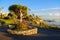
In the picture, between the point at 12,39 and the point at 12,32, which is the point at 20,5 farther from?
the point at 12,39

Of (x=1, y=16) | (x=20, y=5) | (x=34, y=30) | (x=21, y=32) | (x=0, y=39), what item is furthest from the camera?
(x=1, y=16)

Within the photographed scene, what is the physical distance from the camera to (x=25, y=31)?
83.0 feet

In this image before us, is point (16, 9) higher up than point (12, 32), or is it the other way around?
point (16, 9)

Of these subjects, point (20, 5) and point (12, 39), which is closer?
point (12, 39)

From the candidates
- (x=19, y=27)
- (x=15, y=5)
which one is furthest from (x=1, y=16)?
(x=19, y=27)

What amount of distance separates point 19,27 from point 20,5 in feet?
27.2

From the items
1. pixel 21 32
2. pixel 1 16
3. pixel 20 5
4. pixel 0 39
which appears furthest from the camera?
pixel 1 16

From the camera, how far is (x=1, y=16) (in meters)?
58.0

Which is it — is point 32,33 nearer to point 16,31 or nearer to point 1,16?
point 16,31

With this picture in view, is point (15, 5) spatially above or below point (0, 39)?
above

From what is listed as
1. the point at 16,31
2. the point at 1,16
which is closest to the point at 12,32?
the point at 16,31

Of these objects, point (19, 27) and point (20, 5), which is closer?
point (19, 27)

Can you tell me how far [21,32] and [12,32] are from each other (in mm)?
1493

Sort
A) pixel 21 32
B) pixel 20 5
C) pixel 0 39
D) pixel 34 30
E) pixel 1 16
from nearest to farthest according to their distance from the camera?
pixel 0 39 < pixel 21 32 < pixel 34 30 < pixel 20 5 < pixel 1 16
